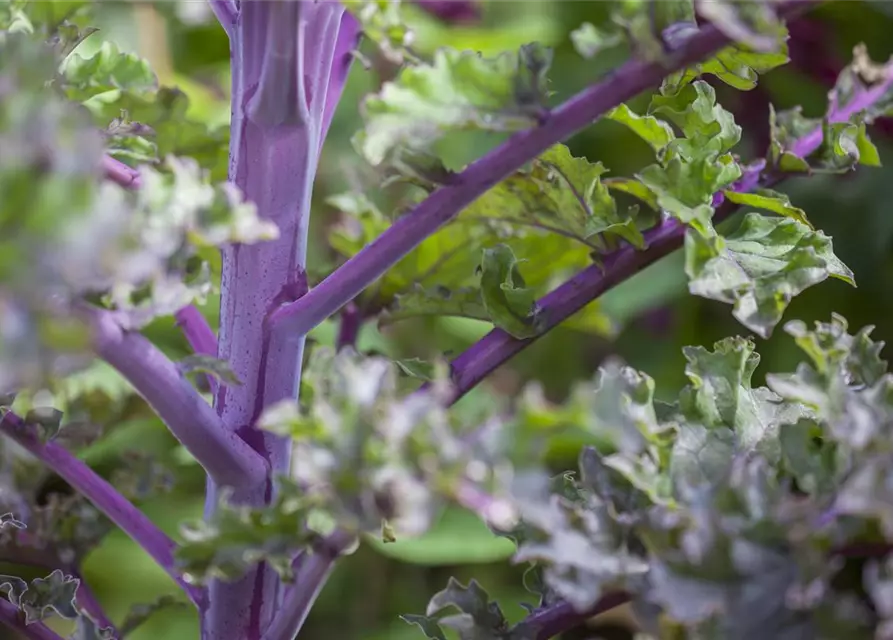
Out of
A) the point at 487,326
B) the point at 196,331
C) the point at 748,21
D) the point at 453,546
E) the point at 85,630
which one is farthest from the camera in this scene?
the point at 487,326

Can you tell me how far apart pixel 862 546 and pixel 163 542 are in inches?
15.2

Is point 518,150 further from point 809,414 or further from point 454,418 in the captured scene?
point 809,414

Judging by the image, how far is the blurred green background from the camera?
1.17 metres

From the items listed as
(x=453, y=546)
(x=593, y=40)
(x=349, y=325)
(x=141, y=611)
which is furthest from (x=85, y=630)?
(x=453, y=546)

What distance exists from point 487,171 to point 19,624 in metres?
0.37

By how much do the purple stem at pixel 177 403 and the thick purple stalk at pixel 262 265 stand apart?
0.02 m

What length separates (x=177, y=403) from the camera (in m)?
0.45

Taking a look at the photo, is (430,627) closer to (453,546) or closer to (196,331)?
(196,331)

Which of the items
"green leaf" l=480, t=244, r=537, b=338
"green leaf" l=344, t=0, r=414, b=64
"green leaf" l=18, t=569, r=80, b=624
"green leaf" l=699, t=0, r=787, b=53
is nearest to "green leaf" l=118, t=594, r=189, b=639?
"green leaf" l=18, t=569, r=80, b=624

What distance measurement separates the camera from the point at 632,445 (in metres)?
0.41

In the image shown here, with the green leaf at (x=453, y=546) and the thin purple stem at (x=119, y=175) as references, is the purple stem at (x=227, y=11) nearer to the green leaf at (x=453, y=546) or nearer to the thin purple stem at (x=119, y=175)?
the thin purple stem at (x=119, y=175)

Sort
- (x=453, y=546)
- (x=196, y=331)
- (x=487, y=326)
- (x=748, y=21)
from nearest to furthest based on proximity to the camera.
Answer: (x=748, y=21), (x=196, y=331), (x=453, y=546), (x=487, y=326)

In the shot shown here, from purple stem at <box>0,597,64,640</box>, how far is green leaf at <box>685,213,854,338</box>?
0.40m

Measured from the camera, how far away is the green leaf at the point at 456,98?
1.32 feet
